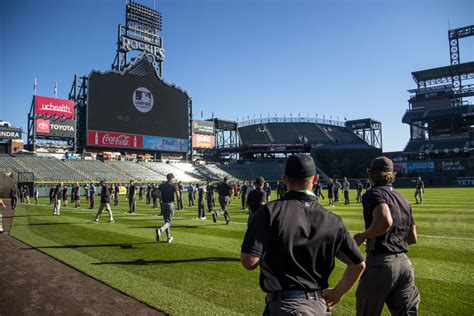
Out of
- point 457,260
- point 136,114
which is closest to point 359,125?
point 136,114

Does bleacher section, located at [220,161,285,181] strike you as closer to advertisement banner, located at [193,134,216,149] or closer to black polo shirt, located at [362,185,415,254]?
advertisement banner, located at [193,134,216,149]

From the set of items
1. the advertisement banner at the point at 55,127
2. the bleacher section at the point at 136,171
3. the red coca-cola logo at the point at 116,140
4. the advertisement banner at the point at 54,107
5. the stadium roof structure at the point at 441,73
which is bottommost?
the bleacher section at the point at 136,171

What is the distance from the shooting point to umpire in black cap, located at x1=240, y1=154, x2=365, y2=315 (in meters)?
2.49

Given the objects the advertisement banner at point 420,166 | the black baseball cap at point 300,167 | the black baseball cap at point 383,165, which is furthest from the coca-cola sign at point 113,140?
the black baseball cap at point 300,167

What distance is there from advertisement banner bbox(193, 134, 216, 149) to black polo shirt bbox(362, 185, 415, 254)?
7548 cm

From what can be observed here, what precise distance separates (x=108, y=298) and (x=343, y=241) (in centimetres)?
484

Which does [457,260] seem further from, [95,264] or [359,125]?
[359,125]

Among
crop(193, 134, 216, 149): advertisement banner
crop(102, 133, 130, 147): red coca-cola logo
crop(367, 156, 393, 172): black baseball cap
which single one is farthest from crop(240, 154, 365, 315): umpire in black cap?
crop(193, 134, 216, 149): advertisement banner

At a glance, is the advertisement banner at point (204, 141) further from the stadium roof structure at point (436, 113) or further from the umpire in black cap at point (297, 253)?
the umpire in black cap at point (297, 253)

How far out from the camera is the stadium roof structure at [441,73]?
7297 centimetres

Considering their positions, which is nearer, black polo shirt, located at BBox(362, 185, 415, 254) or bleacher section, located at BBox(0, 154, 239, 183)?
black polo shirt, located at BBox(362, 185, 415, 254)

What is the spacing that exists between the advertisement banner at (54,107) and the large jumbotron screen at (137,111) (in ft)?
20.4

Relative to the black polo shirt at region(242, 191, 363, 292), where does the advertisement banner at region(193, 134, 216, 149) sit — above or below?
above

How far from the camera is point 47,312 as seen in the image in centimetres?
563
